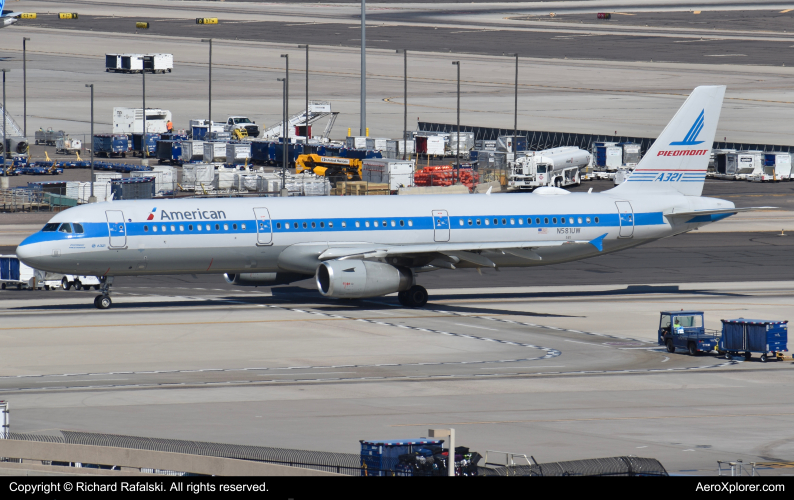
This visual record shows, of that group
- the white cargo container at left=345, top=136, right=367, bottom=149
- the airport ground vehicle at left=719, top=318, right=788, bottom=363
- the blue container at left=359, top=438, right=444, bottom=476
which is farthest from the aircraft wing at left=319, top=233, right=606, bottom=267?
the white cargo container at left=345, top=136, right=367, bottom=149

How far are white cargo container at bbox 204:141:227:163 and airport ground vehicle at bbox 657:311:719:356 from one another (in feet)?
268

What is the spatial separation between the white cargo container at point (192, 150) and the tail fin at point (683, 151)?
2696 inches

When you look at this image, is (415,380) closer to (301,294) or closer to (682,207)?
(301,294)

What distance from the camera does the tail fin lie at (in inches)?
2500

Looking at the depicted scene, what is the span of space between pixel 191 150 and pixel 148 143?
29.4 feet

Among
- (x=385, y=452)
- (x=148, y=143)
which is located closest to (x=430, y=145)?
(x=148, y=143)

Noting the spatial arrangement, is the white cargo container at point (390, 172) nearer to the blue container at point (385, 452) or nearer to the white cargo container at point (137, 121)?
the white cargo container at point (137, 121)

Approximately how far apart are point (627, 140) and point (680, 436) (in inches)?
3892

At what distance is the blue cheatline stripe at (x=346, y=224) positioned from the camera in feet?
176

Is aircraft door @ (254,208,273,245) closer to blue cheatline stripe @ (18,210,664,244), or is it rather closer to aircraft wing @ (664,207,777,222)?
blue cheatline stripe @ (18,210,664,244)

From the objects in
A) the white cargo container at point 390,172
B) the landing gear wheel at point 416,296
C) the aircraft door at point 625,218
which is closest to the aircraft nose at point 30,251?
the landing gear wheel at point 416,296

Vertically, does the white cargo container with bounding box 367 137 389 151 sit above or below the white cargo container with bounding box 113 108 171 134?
below

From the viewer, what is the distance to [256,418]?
34.5 m
